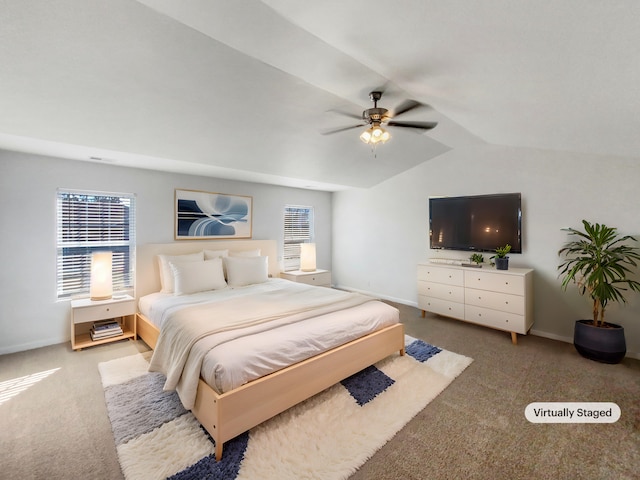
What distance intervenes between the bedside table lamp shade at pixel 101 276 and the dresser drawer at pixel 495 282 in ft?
14.9

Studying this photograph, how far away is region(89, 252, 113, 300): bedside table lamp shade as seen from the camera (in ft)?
11.2

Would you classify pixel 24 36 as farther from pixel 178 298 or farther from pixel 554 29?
pixel 554 29

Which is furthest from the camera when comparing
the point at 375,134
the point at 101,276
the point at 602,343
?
the point at 101,276

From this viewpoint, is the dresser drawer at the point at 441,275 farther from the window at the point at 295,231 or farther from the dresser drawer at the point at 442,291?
the window at the point at 295,231

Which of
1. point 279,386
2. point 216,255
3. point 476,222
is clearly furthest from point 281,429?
point 476,222

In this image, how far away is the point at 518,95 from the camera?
207cm

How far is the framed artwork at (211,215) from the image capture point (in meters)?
4.26

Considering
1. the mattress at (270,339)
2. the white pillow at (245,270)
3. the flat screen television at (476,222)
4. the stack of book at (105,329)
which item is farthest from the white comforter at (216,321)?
the flat screen television at (476,222)

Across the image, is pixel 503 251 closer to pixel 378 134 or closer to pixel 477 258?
pixel 477 258

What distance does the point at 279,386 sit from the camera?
6.61ft

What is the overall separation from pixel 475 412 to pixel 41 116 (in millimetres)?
4130

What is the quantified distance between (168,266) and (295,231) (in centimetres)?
262

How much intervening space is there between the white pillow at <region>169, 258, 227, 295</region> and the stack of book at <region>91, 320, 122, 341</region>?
811 mm

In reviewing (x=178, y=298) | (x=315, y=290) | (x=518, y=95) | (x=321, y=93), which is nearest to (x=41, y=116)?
(x=178, y=298)
